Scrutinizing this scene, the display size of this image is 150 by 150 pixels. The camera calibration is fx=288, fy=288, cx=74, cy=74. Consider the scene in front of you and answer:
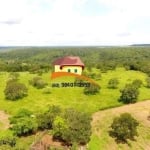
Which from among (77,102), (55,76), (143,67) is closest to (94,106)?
(77,102)

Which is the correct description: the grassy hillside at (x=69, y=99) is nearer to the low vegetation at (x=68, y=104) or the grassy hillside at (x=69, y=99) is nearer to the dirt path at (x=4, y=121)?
the low vegetation at (x=68, y=104)

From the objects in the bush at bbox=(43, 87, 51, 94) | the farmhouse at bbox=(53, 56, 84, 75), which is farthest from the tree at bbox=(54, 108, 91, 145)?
the farmhouse at bbox=(53, 56, 84, 75)

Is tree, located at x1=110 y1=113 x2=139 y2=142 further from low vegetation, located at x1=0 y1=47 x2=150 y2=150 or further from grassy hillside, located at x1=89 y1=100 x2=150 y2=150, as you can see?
grassy hillside, located at x1=89 y1=100 x2=150 y2=150

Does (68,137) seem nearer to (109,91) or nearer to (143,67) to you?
(109,91)

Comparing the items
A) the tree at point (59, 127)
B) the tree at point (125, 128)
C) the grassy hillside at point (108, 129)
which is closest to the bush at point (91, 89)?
the grassy hillside at point (108, 129)

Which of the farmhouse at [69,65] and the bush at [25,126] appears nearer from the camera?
the bush at [25,126]

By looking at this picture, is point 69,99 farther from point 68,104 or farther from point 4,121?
point 4,121
